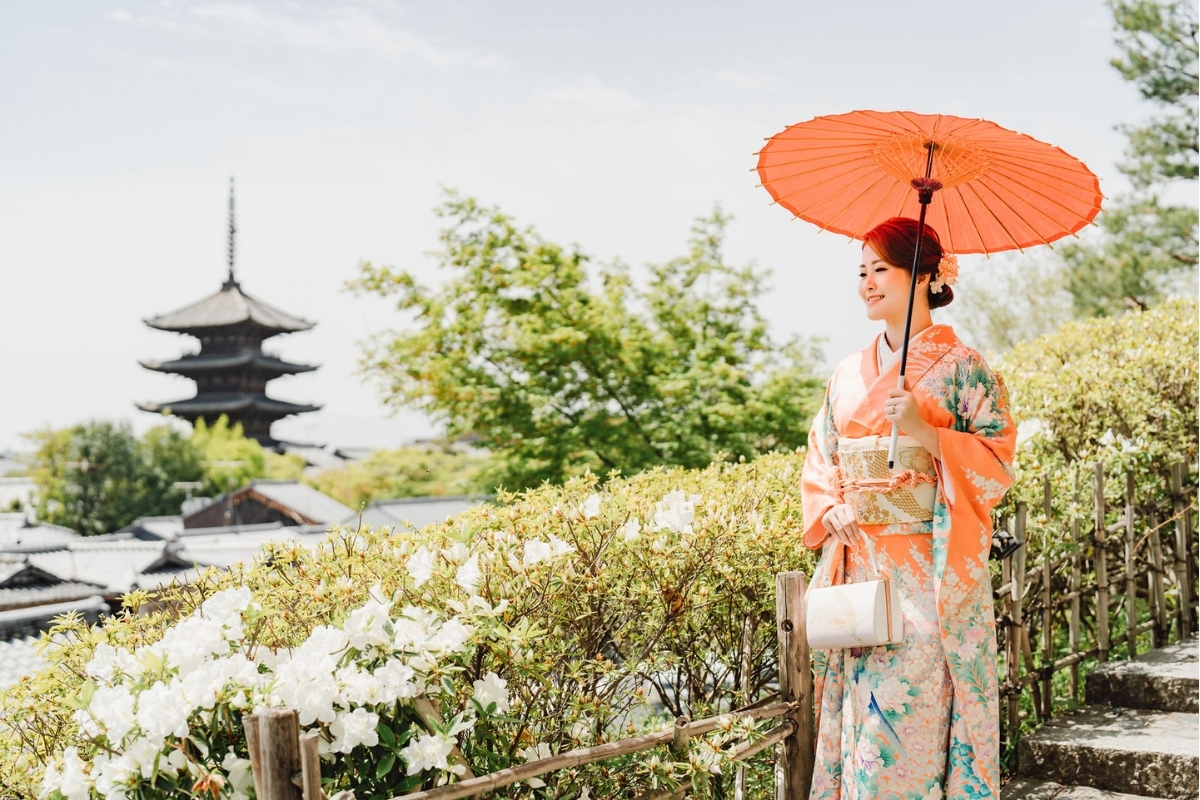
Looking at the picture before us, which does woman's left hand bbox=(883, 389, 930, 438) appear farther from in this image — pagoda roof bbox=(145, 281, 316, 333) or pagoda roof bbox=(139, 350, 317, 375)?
pagoda roof bbox=(139, 350, 317, 375)

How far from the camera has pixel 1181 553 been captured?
180 inches

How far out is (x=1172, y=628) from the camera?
4777mm

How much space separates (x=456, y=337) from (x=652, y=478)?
774 centimetres

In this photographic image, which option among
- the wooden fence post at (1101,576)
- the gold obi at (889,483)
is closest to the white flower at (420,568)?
the gold obi at (889,483)

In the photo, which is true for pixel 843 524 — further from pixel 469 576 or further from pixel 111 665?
pixel 111 665

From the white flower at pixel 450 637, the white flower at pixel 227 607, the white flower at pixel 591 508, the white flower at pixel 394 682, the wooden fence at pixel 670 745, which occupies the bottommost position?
the wooden fence at pixel 670 745

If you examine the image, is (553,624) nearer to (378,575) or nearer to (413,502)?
(378,575)

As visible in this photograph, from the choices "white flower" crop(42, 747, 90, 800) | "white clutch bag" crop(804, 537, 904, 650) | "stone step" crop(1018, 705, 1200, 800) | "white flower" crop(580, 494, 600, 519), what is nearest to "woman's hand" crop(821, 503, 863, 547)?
"white clutch bag" crop(804, 537, 904, 650)

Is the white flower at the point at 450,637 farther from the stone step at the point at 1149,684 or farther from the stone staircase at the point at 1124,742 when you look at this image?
the stone step at the point at 1149,684

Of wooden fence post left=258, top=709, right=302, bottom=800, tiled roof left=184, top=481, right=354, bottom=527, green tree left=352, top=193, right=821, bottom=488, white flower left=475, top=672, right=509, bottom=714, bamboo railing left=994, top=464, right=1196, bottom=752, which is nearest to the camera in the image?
wooden fence post left=258, top=709, right=302, bottom=800

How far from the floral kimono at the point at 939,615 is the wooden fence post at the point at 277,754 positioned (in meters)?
1.48

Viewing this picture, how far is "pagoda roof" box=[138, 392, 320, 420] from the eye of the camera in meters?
48.1

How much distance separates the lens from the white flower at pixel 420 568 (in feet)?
7.95

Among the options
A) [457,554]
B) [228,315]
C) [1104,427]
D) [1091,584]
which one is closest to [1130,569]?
[1091,584]
